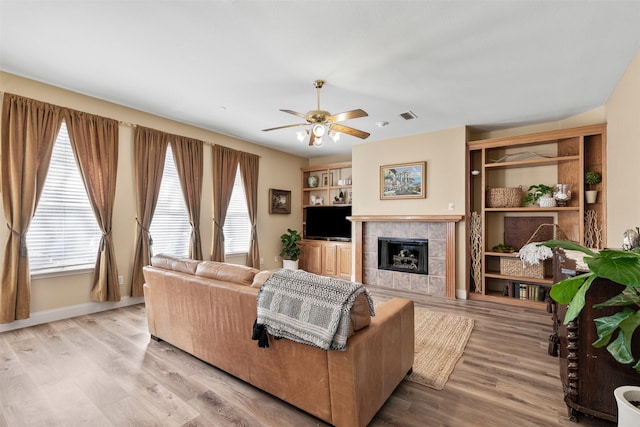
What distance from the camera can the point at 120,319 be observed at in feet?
11.5

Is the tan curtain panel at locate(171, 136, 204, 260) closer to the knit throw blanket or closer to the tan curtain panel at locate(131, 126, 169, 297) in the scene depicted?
the tan curtain panel at locate(131, 126, 169, 297)

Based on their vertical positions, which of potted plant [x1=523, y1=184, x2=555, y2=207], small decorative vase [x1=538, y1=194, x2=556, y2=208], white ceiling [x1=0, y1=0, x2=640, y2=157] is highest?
white ceiling [x1=0, y1=0, x2=640, y2=157]

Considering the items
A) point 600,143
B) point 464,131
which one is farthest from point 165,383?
point 600,143

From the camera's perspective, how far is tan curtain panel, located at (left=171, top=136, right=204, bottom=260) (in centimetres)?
459

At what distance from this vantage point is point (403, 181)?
17.1 ft

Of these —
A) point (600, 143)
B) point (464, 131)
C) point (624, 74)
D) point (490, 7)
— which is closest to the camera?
point (490, 7)

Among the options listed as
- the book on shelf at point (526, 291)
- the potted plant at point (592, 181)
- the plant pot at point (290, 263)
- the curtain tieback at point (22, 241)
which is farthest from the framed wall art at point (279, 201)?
the potted plant at point (592, 181)

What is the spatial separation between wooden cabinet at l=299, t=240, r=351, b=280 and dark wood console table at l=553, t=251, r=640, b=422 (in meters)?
4.41

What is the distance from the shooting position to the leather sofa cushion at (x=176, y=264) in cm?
252

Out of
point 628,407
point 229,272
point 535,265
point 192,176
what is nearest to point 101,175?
point 192,176

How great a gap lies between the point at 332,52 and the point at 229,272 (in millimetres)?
2089

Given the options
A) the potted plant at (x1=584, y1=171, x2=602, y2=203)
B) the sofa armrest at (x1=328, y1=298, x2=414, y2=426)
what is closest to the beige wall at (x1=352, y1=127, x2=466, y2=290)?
the potted plant at (x1=584, y1=171, x2=602, y2=203)

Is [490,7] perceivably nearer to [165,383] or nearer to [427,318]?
[427,318]

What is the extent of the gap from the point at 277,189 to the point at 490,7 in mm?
4974
